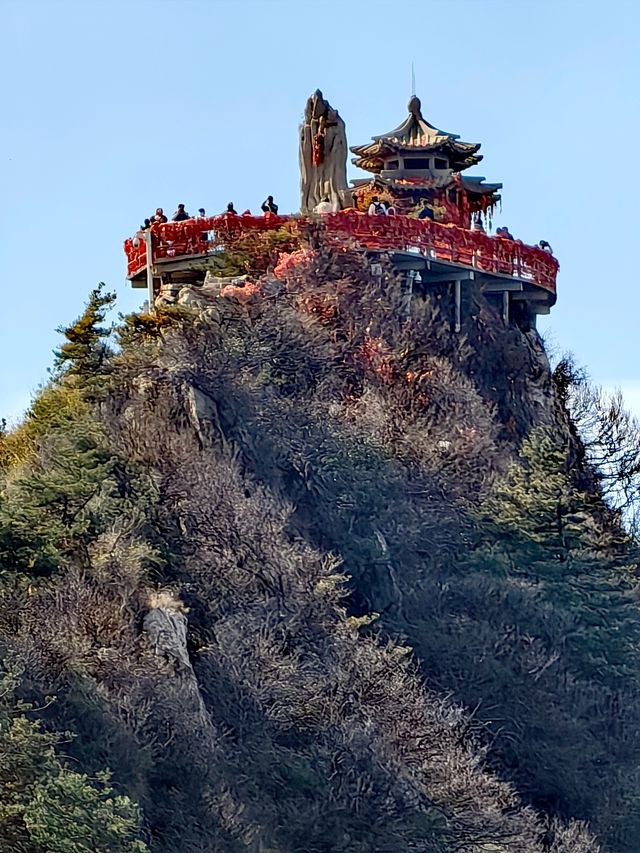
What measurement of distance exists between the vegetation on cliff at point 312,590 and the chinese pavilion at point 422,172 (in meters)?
5.60

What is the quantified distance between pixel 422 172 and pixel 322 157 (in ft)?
20.4

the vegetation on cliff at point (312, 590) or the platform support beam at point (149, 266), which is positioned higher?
the platform support beam at point (149, 266)

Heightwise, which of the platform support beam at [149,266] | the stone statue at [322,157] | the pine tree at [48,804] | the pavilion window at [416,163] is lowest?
the pine tree at [48,804]

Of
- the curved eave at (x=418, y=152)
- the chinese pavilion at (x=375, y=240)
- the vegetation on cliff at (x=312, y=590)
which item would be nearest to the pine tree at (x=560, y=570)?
the vegetation on cliff at (x=312, y=590)

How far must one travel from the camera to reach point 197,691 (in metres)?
32.7

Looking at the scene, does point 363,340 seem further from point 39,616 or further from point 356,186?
point 39,616

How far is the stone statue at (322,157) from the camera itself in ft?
144

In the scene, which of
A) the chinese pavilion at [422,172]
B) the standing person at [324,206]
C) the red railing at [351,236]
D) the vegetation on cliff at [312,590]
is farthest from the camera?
the chinese pavilion at [422,172]

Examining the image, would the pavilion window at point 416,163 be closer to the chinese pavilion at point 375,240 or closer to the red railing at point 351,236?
the chinese pavilion at point 375,240

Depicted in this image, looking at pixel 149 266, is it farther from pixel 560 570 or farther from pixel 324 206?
pixel 560 570

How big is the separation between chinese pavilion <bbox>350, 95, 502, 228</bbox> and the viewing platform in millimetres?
4312

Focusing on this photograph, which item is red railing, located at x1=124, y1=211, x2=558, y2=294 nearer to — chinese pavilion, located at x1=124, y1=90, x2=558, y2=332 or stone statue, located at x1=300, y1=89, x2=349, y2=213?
chinese pavilion, located at x1=124, y1=90, x2=558, y2=332

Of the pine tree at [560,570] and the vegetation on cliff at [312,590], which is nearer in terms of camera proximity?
the vegetation on cliff at [312,590]

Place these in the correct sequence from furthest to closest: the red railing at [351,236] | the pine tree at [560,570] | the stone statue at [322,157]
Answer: the stone statue at [322,157] < the red railing at [351,236] < the pine tree at [560,570]
